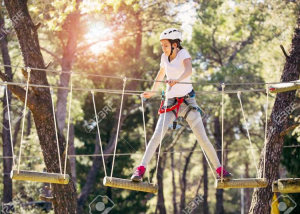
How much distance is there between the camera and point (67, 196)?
796 centimetres

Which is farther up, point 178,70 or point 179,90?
point 178,70

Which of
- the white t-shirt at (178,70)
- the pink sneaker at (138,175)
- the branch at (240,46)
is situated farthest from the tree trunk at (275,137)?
the branch at (240,46)

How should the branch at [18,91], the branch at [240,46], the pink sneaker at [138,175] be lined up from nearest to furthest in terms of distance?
the pink sneaker at [138,175] < the branch at [18,91] < the branch at [240,46]

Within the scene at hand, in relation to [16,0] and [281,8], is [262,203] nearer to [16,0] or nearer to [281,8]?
[16,0]

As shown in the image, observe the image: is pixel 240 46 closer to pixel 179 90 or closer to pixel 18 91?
pixel 18 91

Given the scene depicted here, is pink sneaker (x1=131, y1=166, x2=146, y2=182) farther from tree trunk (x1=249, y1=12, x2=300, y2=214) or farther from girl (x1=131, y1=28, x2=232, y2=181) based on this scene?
tree trunk (x1=249, y1=12, x2=300, y2=214)

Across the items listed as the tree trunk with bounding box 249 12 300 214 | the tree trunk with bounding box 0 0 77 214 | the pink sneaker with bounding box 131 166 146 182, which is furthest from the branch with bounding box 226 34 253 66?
the pink sneaker with bounding box 131 166 146 182

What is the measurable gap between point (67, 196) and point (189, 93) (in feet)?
10.1

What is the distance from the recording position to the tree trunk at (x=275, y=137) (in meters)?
7.89

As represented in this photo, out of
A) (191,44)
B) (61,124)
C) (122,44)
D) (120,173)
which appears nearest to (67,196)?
(61,124)

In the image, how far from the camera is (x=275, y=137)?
8008mm

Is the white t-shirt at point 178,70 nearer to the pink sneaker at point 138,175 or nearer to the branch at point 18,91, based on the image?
the pink sneaker at point 138,175

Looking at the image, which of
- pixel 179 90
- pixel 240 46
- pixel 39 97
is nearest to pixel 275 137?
pixel 179 90

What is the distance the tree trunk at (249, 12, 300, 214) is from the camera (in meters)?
7.89
